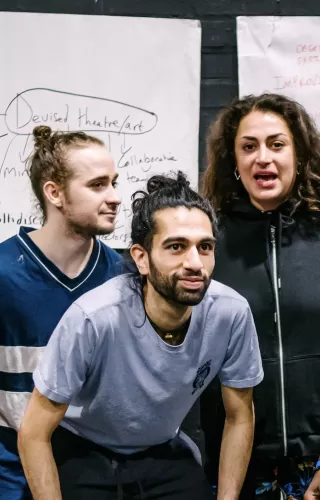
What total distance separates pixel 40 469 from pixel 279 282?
704 millimetres

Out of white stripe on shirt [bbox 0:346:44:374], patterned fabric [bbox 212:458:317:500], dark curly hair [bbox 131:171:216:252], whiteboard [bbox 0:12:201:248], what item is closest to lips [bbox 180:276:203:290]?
dark curly hair [bbox 131:171:216:252]

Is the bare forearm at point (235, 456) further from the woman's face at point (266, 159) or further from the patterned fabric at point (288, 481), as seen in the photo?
the woman's face at point (266, 159)

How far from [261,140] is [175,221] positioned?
41 cm

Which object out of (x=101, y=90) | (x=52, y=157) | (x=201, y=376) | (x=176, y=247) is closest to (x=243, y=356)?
(x=201, y=376)

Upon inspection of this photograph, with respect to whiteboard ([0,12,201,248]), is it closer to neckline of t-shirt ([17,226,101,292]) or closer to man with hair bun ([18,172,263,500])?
neckline of t-shirt ([17,226,101,292])

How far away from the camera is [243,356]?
4.76 ft

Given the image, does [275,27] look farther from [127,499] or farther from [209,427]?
[127,499]

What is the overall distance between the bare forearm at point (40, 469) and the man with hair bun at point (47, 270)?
0.25 metres

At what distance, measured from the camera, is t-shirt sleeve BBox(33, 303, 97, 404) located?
1292 mm

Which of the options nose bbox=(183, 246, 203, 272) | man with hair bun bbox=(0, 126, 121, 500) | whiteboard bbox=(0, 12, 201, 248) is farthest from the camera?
whiteboard bbox=(0, 12, 201, 248)

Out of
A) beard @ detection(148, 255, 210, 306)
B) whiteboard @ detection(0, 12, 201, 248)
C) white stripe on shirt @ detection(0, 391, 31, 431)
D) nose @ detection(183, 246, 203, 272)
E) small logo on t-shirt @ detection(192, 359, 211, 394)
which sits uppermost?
whiteboard @ detection(0, 12, 201, 248)

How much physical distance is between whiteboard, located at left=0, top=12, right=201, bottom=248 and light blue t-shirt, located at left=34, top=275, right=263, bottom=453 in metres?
0.76

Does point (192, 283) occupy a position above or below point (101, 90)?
below

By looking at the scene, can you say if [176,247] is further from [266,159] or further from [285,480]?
[285,480]
